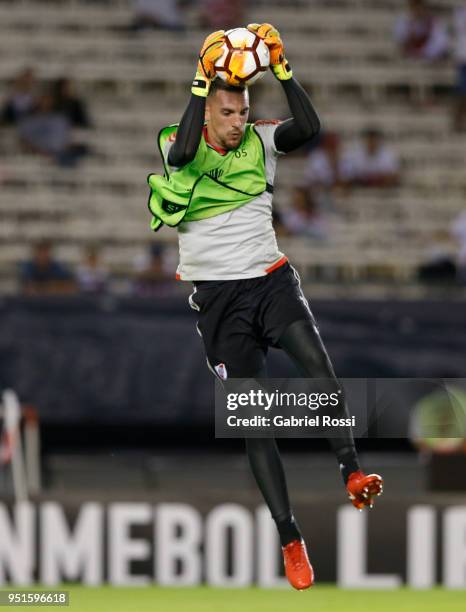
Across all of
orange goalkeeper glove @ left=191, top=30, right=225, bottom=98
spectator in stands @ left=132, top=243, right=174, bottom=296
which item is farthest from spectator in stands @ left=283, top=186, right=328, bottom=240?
orange goalkeeper glove @ left=191, top=30, right=225, bottom=98

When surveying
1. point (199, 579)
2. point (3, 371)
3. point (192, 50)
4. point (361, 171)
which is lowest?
point (199, 579)

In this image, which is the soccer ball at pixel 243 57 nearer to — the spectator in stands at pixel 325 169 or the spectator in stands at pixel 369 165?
the spectator in stands at pixel 325 169

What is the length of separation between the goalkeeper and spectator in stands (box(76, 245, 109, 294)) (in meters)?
6.07

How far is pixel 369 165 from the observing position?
16.9 m

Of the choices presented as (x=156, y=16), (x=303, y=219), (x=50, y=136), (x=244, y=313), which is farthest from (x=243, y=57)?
(x=156, y=16)

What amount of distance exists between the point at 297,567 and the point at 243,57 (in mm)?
2619

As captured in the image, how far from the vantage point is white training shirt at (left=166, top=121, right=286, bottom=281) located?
780 centimetres

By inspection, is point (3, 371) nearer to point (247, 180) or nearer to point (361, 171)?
point (361, 171)

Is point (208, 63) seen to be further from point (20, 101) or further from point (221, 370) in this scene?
point (20, 101)

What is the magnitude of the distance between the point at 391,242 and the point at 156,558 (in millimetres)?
5129

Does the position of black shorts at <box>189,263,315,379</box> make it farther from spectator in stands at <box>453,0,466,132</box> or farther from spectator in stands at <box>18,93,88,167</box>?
spectator in stands at <box>453,0,466,132</box>

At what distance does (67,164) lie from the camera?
Answer: 17.0 meters

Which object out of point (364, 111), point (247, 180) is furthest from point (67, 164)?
point (247, 180)

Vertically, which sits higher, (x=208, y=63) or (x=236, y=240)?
(x=208, y=63)
